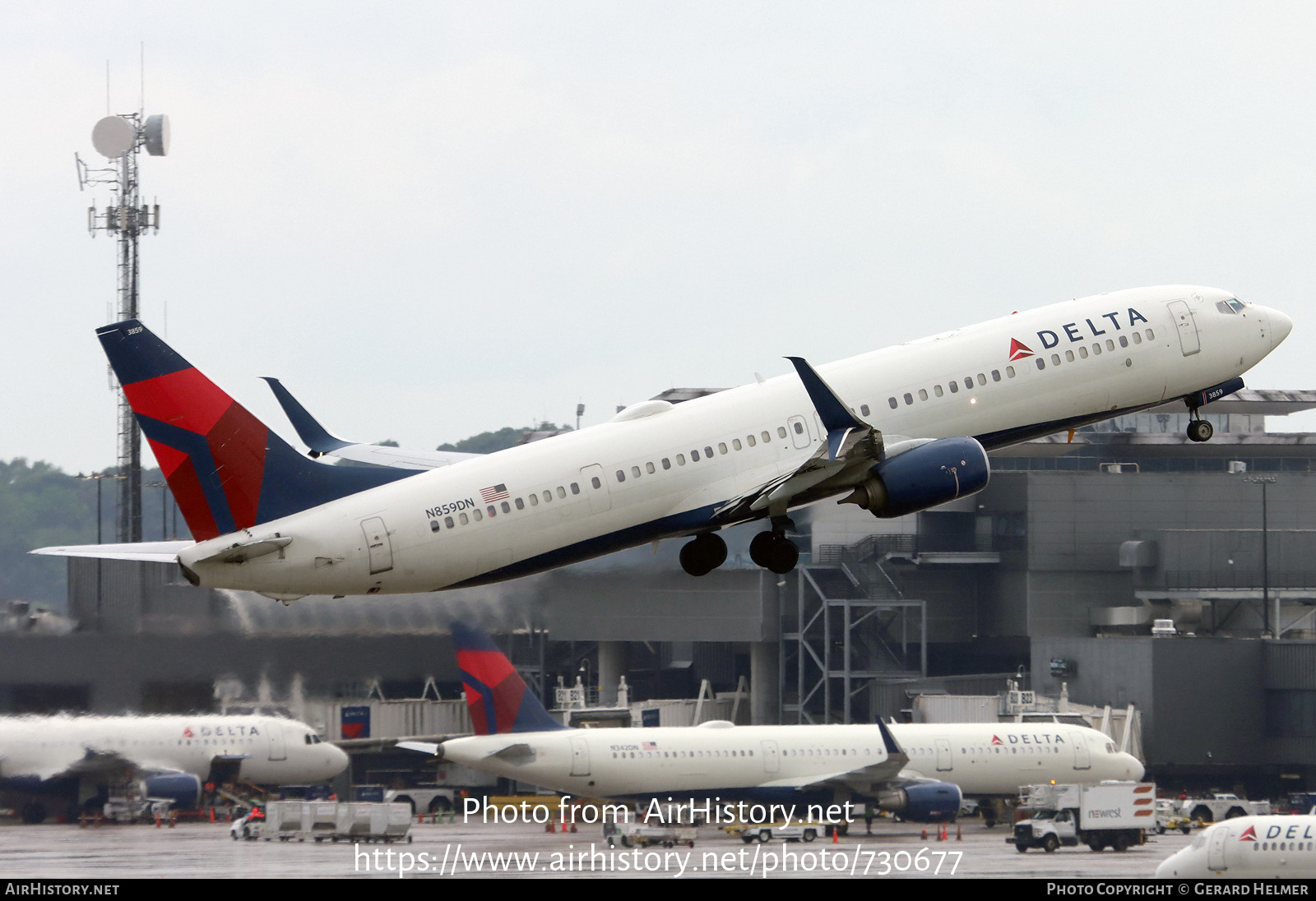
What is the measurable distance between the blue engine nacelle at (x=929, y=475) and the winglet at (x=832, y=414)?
1385mm

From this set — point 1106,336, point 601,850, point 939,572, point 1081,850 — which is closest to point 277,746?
point 601,850

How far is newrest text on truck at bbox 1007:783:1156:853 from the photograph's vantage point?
62.9 m

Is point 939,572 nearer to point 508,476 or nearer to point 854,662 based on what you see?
point 854,662

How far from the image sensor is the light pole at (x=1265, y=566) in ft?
309

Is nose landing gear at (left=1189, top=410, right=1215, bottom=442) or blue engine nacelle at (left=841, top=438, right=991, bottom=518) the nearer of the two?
blue engine nacelle at (left=841, top=438, right=991, bottom=518)

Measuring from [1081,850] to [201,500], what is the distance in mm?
39933

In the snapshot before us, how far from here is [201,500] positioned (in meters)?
34.7

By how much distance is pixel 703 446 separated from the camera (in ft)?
124

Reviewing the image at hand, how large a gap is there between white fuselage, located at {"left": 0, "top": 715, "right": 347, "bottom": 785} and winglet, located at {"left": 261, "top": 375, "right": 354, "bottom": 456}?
18.5m

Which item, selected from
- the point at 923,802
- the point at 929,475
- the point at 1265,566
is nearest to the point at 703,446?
the point at 929,475

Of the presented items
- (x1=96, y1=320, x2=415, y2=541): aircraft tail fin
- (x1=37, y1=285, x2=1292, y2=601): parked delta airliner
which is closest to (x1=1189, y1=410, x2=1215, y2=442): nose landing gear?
(x1=37, y1=285, x2=1292, y2=601): parked delta airliner

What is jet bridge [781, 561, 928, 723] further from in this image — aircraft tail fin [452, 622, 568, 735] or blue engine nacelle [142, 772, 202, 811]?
blue engine nacelle [142, 772, 202, 811]

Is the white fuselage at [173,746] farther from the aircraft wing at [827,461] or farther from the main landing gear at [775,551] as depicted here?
the aircraft wing at [827,461]

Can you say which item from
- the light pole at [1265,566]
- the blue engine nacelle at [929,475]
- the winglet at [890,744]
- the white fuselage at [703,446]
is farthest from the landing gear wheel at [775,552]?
the light pole at [1265,566]
